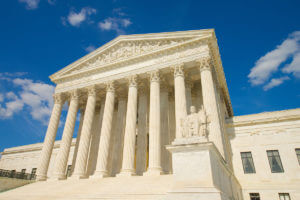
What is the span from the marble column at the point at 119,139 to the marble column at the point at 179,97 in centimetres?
1001

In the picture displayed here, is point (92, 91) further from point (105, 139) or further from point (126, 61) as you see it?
point (105, 139)

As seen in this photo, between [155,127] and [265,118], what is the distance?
14.8 meters

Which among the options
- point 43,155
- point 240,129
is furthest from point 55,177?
point 240,129

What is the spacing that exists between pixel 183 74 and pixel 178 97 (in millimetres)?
3209

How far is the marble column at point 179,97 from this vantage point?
72.9ft

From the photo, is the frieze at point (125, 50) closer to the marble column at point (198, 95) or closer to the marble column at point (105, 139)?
the marble column at point (105, 139)

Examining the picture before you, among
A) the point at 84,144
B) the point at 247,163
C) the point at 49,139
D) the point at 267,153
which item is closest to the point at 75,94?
the point at 49,139

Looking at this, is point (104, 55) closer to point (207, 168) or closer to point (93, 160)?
point (93, 160)

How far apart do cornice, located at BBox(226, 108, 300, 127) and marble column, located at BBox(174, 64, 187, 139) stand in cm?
982

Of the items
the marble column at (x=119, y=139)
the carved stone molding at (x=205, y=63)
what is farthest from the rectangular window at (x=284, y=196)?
the marble column at (x=119, y=139)

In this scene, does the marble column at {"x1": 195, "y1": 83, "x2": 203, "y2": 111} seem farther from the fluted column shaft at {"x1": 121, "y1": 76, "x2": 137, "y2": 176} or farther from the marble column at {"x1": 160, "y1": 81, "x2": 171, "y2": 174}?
the fluted column shaft at {"x1": 121, "y1": 76, "x2": 137, "y2": 176}

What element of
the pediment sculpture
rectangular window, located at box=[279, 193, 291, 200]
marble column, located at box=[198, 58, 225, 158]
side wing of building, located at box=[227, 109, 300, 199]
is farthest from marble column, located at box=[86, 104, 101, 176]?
rectangular window, located at box=[279, 193, 291, 200]

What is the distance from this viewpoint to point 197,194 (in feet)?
31.6

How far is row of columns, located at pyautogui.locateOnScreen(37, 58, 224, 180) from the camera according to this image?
72.6 ft
